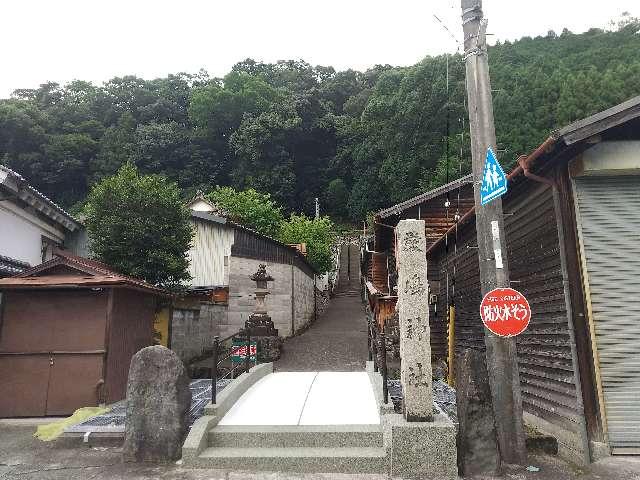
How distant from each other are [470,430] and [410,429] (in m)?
0.88

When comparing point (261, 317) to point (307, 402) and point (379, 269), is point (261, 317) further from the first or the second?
point (307, 402)

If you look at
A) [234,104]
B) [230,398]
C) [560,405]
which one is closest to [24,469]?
[230,398]

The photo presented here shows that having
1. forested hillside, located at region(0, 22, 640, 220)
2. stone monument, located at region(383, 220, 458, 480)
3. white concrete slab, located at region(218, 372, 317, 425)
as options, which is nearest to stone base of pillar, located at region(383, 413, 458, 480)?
stone monument, located at region(383, 220, 458, 480)

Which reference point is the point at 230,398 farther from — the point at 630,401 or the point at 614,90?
the point at 614,90

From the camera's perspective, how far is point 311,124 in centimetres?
5194

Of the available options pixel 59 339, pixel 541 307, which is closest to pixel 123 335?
pixel 59 339

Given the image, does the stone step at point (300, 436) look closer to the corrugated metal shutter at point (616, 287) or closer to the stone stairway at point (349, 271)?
the corrugated metal shutter at point (616, 287)

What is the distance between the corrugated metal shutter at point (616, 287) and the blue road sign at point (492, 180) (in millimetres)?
1825

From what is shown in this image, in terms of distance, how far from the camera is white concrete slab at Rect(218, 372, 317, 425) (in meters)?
7.38

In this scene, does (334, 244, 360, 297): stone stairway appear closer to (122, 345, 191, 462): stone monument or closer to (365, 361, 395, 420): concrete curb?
(365, 361, 395, 420): concrete curb

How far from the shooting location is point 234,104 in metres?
49.2

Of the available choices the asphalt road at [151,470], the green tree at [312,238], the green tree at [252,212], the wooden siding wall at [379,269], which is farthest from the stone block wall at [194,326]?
the green tree at [312,238]

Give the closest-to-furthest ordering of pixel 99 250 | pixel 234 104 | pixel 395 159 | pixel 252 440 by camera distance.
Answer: pixel 252 440 < pixel 99 250 < pixel 395 159 < pixel 234 104

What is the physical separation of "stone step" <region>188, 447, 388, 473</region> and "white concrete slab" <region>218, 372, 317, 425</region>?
813 mm
